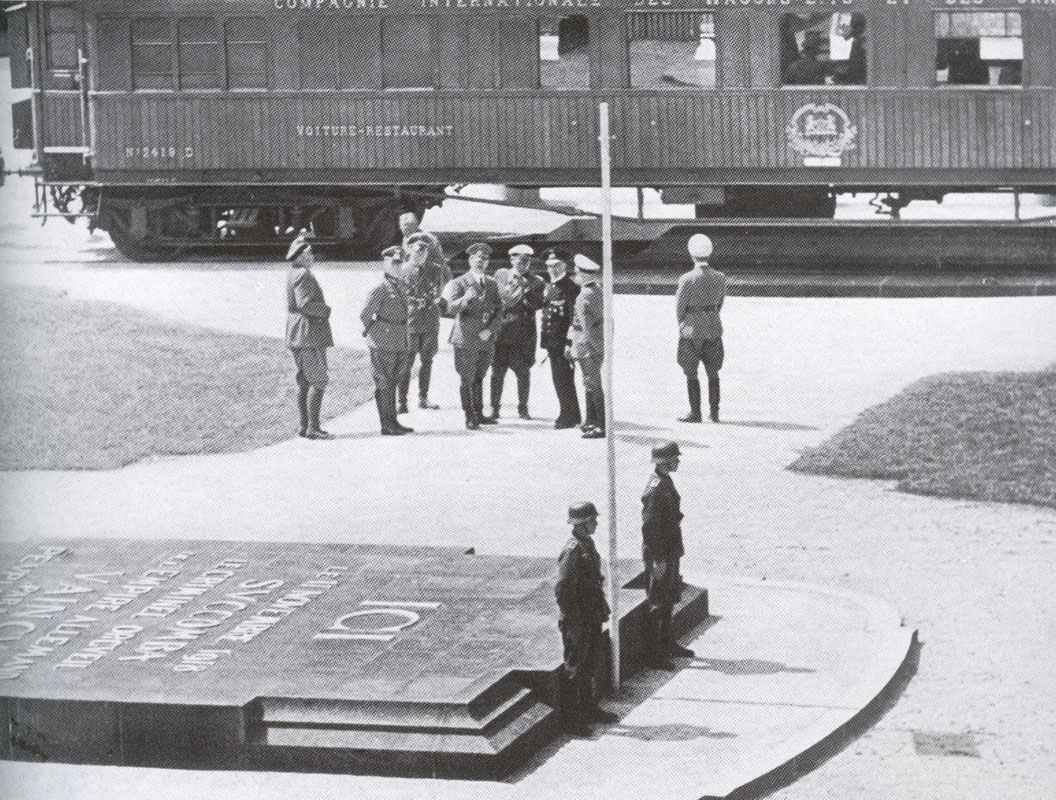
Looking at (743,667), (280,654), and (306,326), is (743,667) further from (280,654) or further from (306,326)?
(306,326)

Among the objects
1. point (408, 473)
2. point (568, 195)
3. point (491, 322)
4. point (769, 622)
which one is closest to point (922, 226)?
point (568, 195)

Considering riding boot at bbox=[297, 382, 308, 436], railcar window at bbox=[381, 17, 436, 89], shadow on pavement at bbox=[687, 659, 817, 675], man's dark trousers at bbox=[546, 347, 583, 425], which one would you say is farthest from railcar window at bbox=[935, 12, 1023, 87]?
shadow on pavement at bbox=[687, 659, 817, 675]

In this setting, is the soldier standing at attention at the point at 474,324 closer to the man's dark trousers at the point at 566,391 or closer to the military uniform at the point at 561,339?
the military uniform at the point at 561,339

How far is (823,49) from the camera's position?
2714 centimetres

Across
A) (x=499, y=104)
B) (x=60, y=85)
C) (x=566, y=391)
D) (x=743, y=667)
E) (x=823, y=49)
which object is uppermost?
(x=823, y=49)

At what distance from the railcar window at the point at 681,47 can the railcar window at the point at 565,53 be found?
61 cm

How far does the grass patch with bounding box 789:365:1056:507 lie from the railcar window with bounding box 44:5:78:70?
12.9 m

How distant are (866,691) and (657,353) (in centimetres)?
782

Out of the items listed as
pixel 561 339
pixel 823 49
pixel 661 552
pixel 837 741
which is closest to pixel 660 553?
pixel 661 552

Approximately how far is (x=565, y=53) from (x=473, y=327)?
6994 millimetres

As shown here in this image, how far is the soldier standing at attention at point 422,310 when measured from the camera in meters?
21.6

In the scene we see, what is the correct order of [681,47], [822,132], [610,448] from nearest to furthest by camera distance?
[610,448] → [822,132] → [681,47]

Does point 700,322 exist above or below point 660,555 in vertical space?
above

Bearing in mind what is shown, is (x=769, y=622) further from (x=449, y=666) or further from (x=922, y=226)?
(x=922, y=226)
